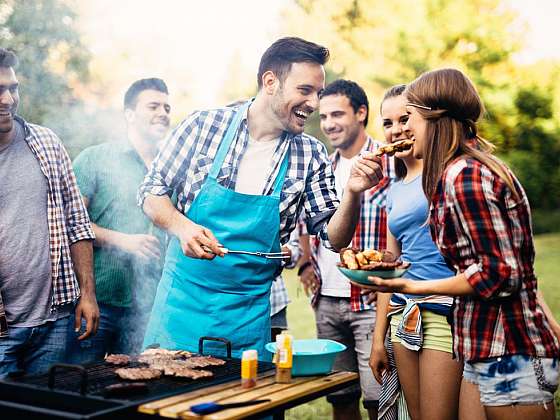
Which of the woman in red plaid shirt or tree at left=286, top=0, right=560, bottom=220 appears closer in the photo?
the woman in red plaid shirt

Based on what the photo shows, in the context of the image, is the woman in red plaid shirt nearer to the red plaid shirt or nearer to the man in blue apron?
the red plaid shirt

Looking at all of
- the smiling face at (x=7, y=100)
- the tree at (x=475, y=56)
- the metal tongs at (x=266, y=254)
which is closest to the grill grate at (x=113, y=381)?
the metal tongs at (x=266, y=254)

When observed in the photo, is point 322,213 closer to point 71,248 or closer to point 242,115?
point 242,115

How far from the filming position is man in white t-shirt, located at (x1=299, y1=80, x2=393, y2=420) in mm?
4434

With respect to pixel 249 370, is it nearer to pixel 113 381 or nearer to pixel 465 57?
pixel 113 381

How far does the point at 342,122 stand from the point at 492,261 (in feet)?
8.91

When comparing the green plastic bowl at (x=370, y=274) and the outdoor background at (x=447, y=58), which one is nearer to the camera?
the green plastic bowl at (x=370, y=274)

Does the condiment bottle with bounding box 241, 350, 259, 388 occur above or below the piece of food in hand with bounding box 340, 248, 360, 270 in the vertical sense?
below

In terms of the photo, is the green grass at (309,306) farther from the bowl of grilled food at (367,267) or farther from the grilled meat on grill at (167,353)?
the bowl of grilled food at (367,267)

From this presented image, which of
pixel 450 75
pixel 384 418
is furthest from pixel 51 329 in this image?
pixel 450 75

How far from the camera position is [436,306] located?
3102mm

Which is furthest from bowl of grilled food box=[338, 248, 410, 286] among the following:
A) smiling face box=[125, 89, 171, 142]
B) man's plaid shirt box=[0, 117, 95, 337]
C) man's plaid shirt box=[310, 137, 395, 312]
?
smiling face box=[125, 89, 171, 142]

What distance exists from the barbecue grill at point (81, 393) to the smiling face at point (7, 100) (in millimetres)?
1352

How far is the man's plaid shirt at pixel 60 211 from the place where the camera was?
3441mm
